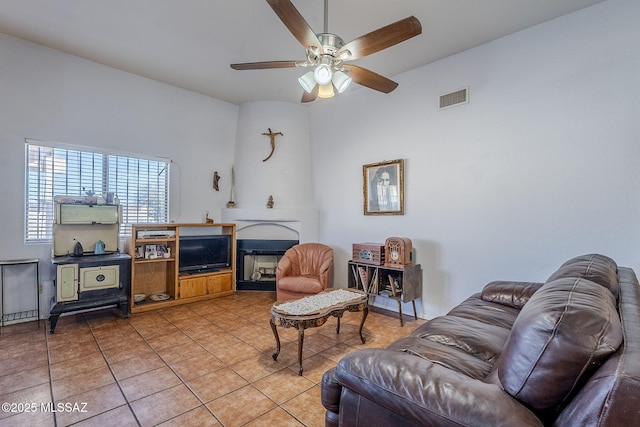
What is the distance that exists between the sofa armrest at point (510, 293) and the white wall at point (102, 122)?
13.6 ft

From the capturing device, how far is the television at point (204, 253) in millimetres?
4367

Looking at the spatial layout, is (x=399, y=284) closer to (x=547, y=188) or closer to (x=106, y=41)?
(x=547, y=188)

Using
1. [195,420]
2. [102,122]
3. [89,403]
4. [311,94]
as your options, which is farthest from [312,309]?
[102,122]

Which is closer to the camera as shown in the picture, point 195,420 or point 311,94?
point 195,420

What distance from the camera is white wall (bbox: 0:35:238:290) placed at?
11.0 feet

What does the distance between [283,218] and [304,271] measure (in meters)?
0.99

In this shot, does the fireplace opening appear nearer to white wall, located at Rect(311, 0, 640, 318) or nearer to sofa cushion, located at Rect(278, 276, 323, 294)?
sofa cushion, located at Rect(278, 276, 323, 294)

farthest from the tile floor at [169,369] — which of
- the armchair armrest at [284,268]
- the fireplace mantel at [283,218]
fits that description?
the fireplace mantel at [283,218]

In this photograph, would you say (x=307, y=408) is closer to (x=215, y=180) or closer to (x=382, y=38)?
(x=382, y=38)

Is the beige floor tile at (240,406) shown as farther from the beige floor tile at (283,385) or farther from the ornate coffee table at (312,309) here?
the ornate coffee table at (312,309)

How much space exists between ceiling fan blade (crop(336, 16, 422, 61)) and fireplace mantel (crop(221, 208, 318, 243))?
296 centimetres

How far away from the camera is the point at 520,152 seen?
3049mm

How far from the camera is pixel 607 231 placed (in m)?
2.61

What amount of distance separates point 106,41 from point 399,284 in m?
4.45
